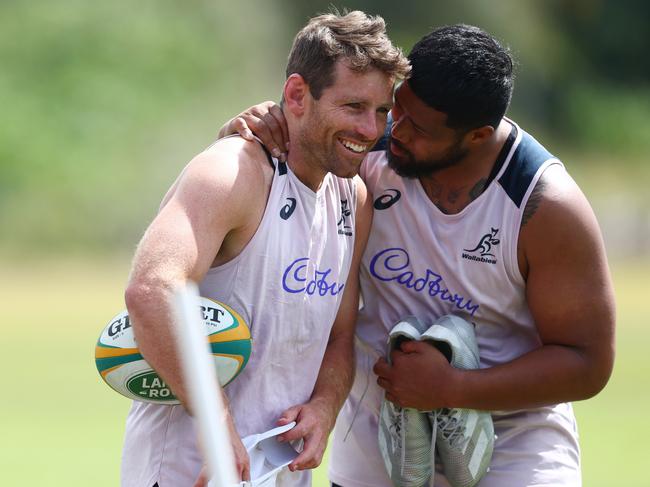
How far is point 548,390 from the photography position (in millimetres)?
4414

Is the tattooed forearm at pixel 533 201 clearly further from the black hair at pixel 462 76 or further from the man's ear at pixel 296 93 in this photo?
the man's ear at pixel 296 93

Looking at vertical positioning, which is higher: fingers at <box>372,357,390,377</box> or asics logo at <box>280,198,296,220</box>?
asics logo at <box>280,198,296,220</box>

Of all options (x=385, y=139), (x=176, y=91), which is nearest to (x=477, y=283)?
(x=385, y=139)

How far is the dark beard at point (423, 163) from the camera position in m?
4.52

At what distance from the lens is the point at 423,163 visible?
4.54m

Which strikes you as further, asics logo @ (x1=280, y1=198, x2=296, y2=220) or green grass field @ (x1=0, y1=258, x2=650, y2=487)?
green grass field @ (x1=0, y1=258, x2=650, y2=487)

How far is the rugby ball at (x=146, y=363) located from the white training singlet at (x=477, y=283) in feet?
3.03

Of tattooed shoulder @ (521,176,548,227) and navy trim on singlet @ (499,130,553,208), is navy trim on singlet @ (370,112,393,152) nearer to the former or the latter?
navy trim on singlet @ (499,130,553,208)

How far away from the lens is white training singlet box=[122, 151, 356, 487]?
4.04 metres

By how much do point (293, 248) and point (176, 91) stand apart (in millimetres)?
25656

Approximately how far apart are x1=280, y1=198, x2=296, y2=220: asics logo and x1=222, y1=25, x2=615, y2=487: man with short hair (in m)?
0.24

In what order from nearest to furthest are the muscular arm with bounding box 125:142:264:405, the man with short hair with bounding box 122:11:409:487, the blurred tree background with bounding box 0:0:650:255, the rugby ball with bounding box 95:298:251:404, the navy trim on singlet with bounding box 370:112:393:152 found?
the muscular arm with bounding box 125:142:264:405 < the rugby ball with bounding box 95:298:251:404 < the man with short hair with bounding box 122:11:409:487 < the navy trim on singlet with bounding box 370:112:393:152 < the blurred tree background with bounding box 0:0:650:255

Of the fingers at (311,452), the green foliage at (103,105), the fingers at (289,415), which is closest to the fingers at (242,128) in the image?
the fingers at (289,415)

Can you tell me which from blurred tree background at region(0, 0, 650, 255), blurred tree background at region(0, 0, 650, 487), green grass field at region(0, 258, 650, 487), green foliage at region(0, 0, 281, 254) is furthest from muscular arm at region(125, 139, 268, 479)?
green foliage at region(0, 0, 281, 254)
